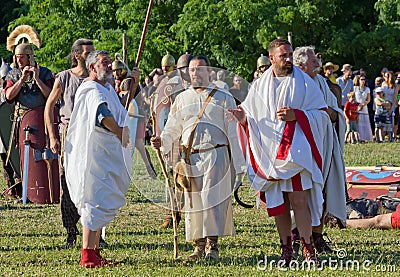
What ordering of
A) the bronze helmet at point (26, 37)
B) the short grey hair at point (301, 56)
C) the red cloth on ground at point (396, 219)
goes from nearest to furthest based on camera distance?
the short grey hair at point (301, 56)
the red cloth on ground at point (396, 219)
the bronze helmet at point (26, 37)

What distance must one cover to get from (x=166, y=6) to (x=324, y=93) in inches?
761

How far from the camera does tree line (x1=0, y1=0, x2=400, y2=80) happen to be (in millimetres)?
24922

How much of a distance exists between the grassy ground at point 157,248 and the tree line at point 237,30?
14.5m

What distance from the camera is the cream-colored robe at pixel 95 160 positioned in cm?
738

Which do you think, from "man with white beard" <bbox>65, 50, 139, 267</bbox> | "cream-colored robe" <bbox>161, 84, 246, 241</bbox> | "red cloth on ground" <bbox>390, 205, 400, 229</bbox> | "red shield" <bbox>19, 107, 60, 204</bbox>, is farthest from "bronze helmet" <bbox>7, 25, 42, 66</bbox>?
"red cloth on ground" <bbox>390, 205, 400, 229</bbox>

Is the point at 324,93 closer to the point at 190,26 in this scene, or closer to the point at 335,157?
the point at 335,157

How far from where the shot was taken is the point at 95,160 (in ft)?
24.3

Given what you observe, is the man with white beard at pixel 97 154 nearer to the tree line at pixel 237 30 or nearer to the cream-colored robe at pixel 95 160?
the cream-colored robe at pixel 95 160

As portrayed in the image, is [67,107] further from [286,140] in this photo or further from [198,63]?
[286,140]

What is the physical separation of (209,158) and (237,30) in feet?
59.0

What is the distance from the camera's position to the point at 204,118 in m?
7.93

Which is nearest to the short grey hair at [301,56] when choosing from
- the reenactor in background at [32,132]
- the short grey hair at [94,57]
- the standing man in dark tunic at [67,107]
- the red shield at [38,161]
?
the short grey hair at [94,57]

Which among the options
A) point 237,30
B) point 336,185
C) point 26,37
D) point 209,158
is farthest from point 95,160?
point 237,30

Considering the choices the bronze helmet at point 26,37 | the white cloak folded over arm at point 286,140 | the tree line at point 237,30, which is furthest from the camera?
the tree line at point 237,30
